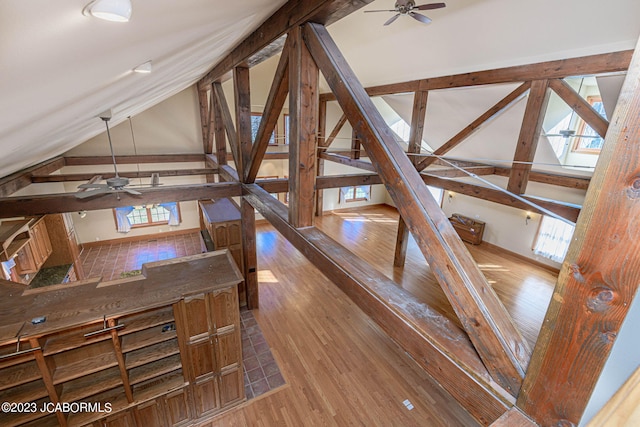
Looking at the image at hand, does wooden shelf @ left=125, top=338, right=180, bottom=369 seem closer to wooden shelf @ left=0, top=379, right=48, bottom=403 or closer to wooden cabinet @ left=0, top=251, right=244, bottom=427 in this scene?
wooden cabinet @ left=0, top=251, right=244, bottom=427

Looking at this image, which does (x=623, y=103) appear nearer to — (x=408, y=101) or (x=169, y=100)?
(x=408, y=101)

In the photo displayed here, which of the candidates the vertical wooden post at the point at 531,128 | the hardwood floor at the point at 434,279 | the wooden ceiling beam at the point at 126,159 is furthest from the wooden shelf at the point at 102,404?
the vertical wooden post at the point at 531,128

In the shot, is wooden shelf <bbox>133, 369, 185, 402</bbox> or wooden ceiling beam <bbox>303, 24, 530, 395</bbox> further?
wooden shelf <bbox>133, 369, 185, 402</bbox>

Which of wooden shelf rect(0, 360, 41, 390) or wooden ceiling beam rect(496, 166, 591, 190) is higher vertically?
wooden ceiling beam rect(496, 166, 591, 190)

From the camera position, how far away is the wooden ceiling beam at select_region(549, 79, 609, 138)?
10.9ft

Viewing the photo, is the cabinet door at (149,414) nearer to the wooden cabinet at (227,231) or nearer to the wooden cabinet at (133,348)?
the wooden cabinet at (133,348)

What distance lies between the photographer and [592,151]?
568 centimetres

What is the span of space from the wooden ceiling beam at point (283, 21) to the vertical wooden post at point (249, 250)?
2083mm

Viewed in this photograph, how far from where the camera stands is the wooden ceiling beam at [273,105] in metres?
2.11

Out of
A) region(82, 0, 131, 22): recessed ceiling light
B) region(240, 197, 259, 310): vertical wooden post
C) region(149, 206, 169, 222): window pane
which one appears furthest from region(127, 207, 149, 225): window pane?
region(82, 0, 131, 22): recessed ceiling light

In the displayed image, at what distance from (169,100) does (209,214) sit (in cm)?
420

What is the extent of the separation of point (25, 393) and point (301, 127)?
11.8 feet

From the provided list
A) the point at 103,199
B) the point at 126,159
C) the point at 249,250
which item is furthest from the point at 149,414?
the point at 126,159

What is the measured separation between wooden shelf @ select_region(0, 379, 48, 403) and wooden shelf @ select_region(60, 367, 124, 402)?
0.19 metres
